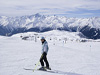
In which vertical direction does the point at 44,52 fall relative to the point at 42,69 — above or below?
above

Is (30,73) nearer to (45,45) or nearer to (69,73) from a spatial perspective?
(45,45)

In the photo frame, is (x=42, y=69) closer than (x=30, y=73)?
No

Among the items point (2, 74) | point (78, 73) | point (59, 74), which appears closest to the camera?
point (2, 74)

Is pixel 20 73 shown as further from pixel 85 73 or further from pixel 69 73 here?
pixel 85 73

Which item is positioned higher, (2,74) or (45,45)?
(45,45)

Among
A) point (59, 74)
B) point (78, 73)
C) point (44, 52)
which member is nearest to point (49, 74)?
point (59, 74)

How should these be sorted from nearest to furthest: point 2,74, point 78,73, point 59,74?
point 2,74, point 59,74, point 78,73

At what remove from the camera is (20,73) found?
9.65m

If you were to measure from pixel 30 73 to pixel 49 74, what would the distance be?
3.99 ft

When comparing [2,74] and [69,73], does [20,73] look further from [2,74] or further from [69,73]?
[69,73]

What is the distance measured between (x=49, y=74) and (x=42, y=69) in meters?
0.97

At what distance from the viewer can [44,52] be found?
10281 millimetres


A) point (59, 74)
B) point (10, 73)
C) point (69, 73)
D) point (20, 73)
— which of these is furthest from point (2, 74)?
point (69, 73)

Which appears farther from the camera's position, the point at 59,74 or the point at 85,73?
the point at 85,73
